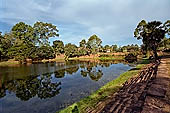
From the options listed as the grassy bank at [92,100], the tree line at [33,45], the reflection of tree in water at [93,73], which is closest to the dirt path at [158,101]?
the grassy bank at [92,100]

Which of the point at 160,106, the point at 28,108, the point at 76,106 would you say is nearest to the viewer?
the point at 160,106

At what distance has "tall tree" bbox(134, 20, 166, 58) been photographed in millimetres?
29667

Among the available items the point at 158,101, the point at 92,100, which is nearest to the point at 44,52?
the point at 92,100

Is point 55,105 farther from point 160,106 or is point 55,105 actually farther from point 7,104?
point 160,106

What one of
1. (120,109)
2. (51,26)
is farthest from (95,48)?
(120,109)

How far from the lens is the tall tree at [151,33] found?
2967 cm

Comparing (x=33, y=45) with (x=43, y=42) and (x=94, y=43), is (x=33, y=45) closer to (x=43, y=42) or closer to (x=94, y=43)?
(x=43, y=42)

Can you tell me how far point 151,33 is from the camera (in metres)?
30.9

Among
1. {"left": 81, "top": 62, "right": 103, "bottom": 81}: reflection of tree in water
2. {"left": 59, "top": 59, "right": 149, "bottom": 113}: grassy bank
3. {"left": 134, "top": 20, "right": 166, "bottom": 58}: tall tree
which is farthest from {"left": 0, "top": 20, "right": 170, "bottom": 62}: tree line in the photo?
{"left": 59, "top": 59, "right": 149, "bottom": 113}: grassy bank

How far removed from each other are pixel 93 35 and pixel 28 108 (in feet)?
203

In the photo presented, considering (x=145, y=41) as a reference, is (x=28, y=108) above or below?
below

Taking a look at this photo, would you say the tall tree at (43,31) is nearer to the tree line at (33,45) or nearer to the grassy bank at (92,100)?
the tree line at (33,45)

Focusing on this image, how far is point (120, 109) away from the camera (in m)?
5.58

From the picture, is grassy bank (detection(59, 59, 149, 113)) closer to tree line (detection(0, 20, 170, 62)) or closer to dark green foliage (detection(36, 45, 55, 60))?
tree line (detection(0, 20, 170, 62))
